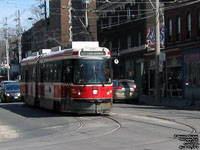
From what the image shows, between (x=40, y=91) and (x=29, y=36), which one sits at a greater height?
(x=29, y=36)

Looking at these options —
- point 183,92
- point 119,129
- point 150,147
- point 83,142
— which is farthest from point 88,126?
point 183,92

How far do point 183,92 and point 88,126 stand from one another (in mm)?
20782

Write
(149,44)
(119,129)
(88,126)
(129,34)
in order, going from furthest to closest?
(129,34)
(149,44)
(88,126)
(119,129)

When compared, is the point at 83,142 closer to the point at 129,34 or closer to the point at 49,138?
the point at 49,138

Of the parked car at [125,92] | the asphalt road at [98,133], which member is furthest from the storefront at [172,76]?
the asphalt road at [98,133]

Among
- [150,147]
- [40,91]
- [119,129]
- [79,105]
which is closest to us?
[150,147]

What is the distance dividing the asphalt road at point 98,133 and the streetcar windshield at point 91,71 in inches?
69.7

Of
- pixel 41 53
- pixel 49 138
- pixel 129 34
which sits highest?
pixel 129 34

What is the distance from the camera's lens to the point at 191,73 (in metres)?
34.8

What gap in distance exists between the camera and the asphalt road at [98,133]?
11.8m

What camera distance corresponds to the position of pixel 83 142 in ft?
41.3

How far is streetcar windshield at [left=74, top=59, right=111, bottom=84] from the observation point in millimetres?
19828

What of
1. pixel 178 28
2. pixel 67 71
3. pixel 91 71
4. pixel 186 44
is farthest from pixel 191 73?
pixel 67 71

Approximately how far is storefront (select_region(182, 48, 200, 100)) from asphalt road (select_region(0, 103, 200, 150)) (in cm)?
1591
